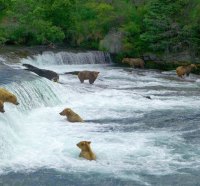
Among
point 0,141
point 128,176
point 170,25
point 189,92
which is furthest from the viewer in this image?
point 170,25

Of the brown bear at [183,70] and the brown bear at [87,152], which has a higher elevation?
the brown bear at [87,152]

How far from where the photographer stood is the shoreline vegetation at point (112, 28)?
1212 inches

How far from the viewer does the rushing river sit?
11094 millimetres

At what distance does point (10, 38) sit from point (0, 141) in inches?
891

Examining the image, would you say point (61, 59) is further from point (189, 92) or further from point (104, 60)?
point (189, 92)

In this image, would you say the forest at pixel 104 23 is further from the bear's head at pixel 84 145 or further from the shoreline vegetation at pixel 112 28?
the bear's head at pixel 84 145

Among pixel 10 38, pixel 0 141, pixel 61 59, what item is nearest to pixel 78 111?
pixel 0 141

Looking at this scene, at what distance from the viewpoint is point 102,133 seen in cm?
1472

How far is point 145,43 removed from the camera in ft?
105

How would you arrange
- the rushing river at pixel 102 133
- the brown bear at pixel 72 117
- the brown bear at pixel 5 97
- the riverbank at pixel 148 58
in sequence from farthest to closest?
1. the riverbank at pixel 148 58
2. the brown bear at pixel 72 117
3. the brown bear at pixel 5 97
4. the rushing river at pixel 102 133

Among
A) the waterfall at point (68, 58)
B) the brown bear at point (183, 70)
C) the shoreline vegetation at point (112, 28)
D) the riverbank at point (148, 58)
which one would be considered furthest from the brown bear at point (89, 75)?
the shoreline vegetation at point (112, 28)

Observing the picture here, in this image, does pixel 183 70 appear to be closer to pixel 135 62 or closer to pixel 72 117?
pixel 135 62

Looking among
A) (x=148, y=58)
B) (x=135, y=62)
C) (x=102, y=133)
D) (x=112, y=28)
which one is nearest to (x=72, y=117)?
(x=102, y=133)

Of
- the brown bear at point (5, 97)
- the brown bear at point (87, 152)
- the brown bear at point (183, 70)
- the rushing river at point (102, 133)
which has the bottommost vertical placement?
the brown bear at point (183, 70)
